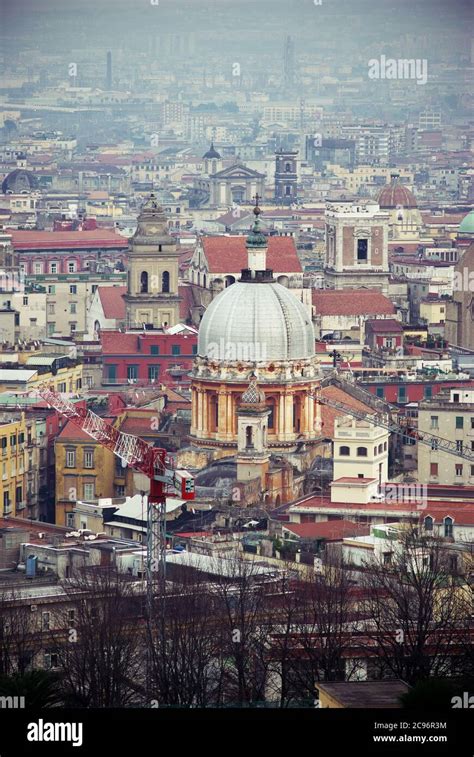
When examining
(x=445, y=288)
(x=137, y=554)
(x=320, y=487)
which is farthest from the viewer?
(x=445, y=288)

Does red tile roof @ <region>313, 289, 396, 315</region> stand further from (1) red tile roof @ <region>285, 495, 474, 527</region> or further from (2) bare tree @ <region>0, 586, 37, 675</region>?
(2) bare tree @ <region>0, 586, 37, 675</region>

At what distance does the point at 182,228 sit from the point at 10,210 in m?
8.02

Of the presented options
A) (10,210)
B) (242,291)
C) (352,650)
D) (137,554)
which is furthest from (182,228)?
(352,650)

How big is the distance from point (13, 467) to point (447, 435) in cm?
920

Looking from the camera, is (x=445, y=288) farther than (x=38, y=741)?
Yes

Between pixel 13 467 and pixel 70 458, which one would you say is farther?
pixel 70 458

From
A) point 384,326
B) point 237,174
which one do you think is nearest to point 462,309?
point 384,326

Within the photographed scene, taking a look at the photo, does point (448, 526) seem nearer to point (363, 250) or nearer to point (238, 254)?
point (238, 254)

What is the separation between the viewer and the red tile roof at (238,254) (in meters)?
99.5

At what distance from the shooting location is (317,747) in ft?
121

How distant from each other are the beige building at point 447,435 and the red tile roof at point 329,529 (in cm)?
744

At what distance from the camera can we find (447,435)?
73.2 metres

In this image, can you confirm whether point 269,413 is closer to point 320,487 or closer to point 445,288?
point 320,487

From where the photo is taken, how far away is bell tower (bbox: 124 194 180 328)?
100 meters
